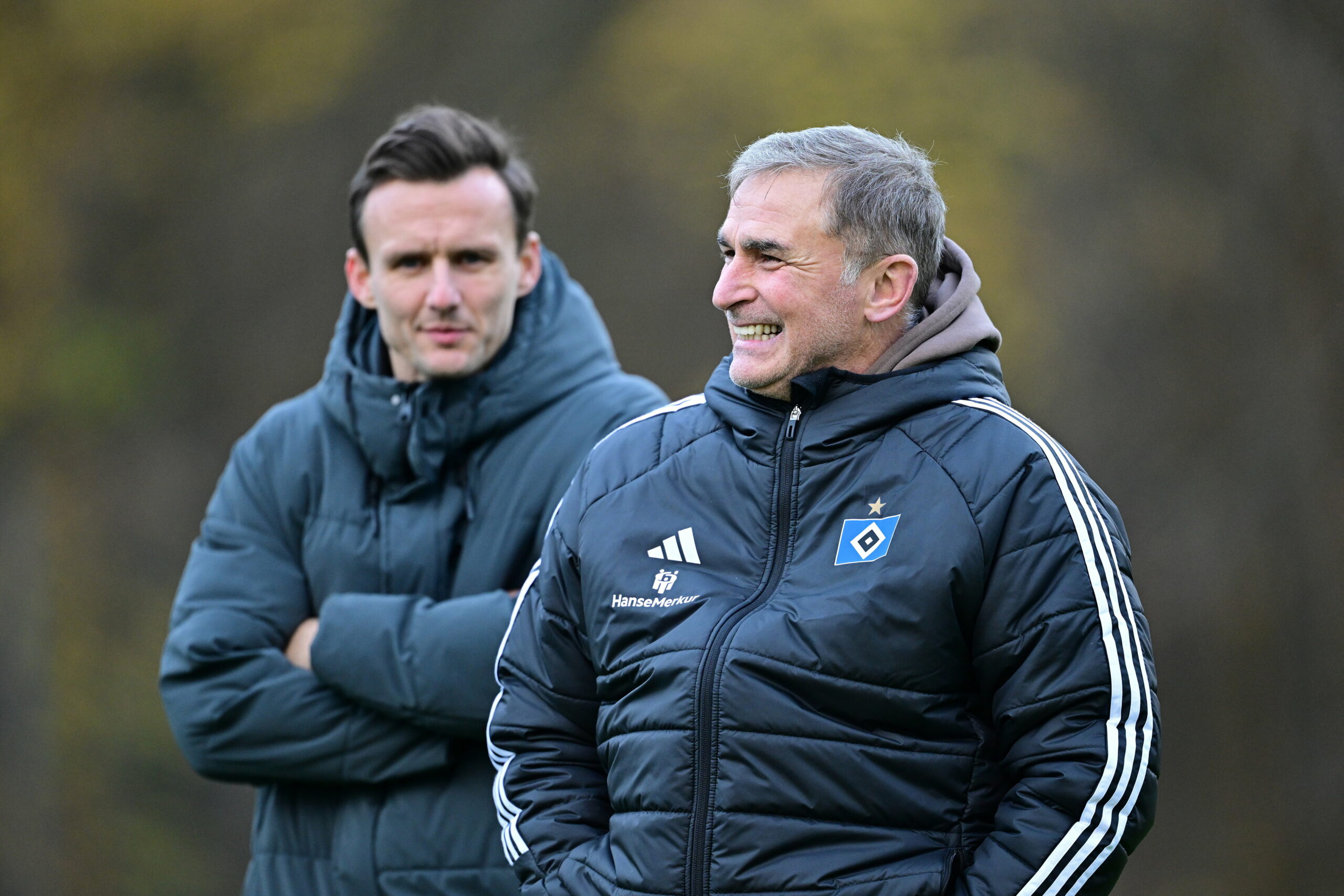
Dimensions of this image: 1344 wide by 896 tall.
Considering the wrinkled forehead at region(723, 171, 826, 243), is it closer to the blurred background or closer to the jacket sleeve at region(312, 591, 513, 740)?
the jacket sleeve at region(312, 591, 513, 740)

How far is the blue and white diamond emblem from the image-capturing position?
1.97 m

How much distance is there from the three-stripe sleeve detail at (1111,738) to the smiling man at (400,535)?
1096mm

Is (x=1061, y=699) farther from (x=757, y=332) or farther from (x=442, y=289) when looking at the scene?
(x=442, y=289)

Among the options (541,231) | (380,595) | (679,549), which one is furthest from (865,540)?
(541,231)

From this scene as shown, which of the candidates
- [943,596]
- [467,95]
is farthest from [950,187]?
[943,596]

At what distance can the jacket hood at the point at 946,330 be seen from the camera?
2139 millimetres

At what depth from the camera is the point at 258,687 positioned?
2697 millimetres

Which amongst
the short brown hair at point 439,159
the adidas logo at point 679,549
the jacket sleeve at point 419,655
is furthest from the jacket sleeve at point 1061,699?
the short brown hair at point 439,159

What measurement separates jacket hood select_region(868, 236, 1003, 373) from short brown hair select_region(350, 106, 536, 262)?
3.56 feet

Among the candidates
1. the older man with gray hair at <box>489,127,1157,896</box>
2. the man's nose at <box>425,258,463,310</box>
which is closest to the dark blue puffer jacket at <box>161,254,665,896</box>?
the man's nose at <box>425,258,463,310</box>

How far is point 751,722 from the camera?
1.92 metres

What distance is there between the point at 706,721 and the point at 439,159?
4.78ft

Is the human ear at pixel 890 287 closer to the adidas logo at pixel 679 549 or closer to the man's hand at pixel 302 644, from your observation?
the adidas logo at pixel 679 549

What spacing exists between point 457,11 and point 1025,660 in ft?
20.4
